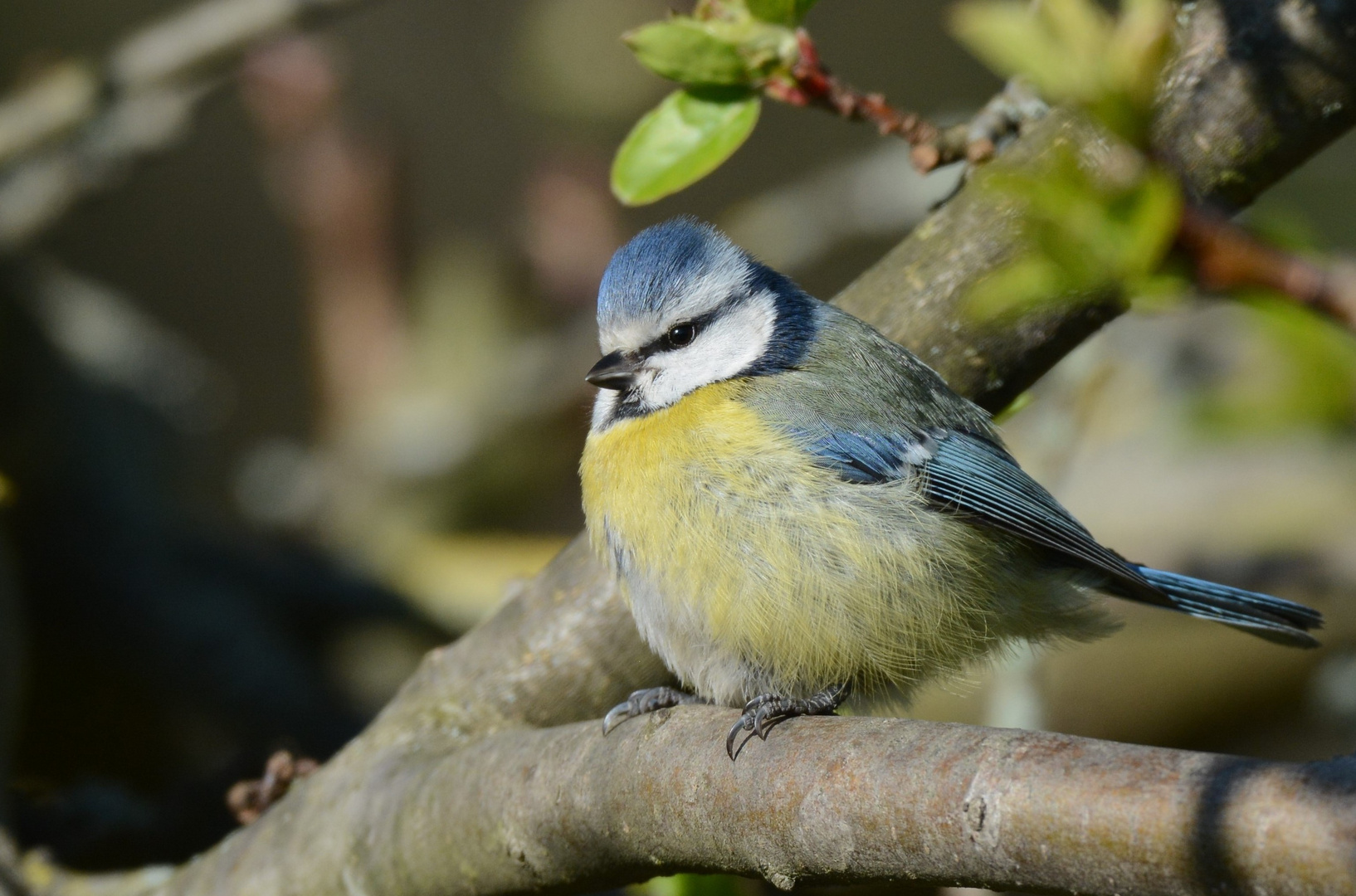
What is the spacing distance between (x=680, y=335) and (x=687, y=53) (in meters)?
0.59

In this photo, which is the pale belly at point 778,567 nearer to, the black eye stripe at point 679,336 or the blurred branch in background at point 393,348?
the black eye stripe at point 679,336

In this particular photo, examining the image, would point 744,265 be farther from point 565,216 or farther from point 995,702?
point 565,216

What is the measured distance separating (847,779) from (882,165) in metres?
2.50

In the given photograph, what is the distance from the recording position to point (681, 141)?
1509 millimetres

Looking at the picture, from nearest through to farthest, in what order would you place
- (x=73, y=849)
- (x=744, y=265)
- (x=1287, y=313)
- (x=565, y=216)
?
(x=1287, y=313) → (x=744, y=265) → (x=73, y=849) → (x=565, y=216)

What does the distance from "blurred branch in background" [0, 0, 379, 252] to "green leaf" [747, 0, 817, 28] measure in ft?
3.93

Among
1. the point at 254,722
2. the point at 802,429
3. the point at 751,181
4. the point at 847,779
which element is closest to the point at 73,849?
the point at 254,722

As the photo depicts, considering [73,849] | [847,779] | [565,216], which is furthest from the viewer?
[565,216]

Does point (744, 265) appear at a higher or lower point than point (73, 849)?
higher

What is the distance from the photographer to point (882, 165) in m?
3.36

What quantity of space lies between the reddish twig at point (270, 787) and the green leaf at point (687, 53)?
3.72ft

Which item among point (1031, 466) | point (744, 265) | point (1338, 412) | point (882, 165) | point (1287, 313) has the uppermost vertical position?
point (1287, 313)

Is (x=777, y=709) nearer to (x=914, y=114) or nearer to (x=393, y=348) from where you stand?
(x=914, y=114)

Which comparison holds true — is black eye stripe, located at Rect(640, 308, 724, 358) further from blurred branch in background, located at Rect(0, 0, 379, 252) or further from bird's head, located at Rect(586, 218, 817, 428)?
blurred branch in background, located at Rect(0, 0, 379, 252)
